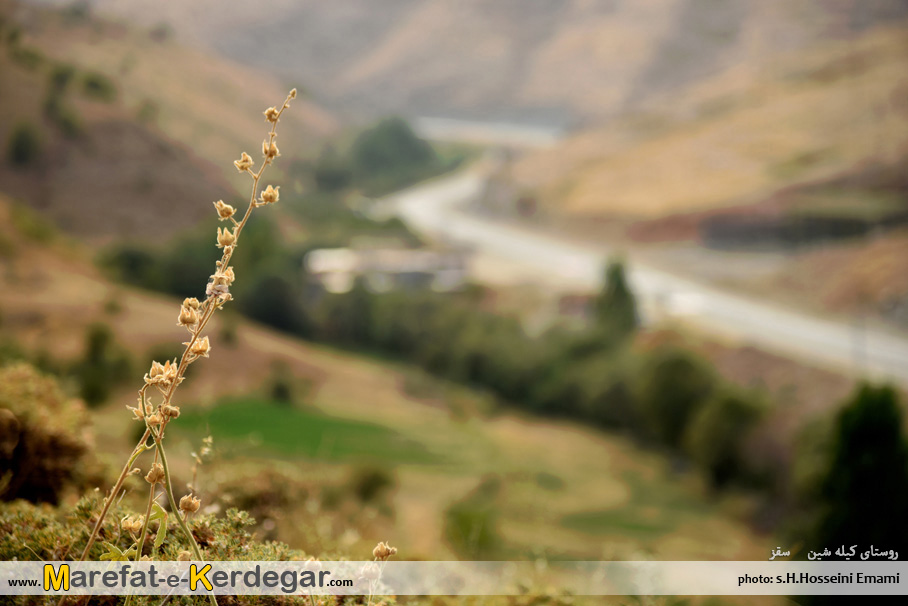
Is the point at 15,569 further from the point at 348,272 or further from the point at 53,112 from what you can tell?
the point at 53,112

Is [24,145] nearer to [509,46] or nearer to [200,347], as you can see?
[200,347]

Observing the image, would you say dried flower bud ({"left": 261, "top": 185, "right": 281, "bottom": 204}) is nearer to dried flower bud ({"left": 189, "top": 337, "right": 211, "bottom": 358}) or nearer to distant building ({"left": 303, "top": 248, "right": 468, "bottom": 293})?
dried flower bud ({"left": 189, "top": 337, "right": 211, "bottom": 358})

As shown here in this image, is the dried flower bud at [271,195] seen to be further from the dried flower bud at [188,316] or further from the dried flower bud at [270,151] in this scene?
the dried flower bud at [188,316]

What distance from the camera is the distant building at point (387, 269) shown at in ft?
121

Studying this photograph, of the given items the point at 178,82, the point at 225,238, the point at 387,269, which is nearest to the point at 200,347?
the point at 225,238

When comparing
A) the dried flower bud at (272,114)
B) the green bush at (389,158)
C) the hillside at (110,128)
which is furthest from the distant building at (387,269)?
the dried flower bud at (272,114)

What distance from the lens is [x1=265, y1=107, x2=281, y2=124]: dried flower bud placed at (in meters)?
1.36

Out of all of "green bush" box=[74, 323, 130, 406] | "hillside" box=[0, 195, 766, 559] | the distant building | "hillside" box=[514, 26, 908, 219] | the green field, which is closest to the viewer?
"hillside" box=[0, 195, 766, 559]

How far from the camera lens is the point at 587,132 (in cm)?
6006

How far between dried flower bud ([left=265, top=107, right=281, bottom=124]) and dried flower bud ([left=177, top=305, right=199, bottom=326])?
1.22 feet

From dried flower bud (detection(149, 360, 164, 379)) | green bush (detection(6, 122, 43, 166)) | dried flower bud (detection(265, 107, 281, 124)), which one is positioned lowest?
dried flower bud (detection(149, 360, 164, 379))

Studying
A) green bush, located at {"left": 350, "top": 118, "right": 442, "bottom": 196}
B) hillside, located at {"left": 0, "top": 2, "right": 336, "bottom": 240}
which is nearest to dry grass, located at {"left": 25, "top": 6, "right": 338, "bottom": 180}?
hillside, located at {"left": 0, "top": 2, "right": 336, "bottom": 240}

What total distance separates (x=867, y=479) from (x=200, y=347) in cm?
932

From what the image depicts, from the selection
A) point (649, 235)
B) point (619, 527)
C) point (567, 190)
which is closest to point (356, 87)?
point (567, 190)
